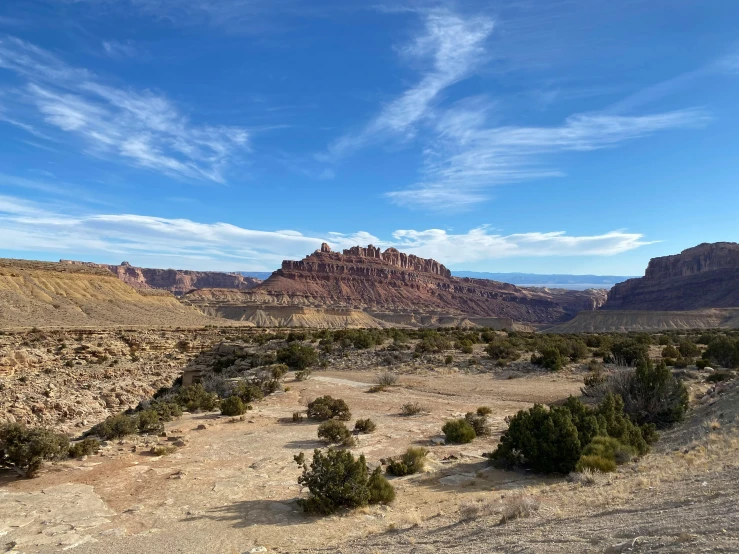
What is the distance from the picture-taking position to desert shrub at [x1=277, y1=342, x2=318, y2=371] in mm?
29125

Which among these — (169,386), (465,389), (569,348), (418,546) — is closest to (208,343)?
(169,386)

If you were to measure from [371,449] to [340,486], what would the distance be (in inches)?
161

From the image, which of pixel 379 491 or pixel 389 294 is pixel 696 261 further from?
pixel 379 491

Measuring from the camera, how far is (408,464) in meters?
10.5

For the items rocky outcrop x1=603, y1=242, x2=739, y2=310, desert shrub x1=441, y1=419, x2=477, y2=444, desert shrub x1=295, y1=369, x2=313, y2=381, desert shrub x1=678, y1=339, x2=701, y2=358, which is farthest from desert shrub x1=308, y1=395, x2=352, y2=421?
rocky outcrop x1=603, y1=242, x2=739, y2=310

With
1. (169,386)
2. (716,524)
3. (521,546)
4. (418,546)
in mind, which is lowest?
(169,386)

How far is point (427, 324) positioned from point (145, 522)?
380 ft

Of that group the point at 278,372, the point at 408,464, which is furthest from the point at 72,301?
the point at 408,464

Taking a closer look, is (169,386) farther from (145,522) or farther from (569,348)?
(569,348)

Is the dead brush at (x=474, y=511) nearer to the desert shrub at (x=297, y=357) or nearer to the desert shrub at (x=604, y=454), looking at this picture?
the desert shrub at (x=604, y=454)

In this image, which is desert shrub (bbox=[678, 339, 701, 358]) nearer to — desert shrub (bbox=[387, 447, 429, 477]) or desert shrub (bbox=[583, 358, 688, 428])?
desert shrub (bbox=[583, 358, 688, 428])

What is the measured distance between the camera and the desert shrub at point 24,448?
9.71 metres

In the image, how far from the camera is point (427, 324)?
12181 centimetres

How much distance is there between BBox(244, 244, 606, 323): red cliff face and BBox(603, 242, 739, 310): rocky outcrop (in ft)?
68.2
